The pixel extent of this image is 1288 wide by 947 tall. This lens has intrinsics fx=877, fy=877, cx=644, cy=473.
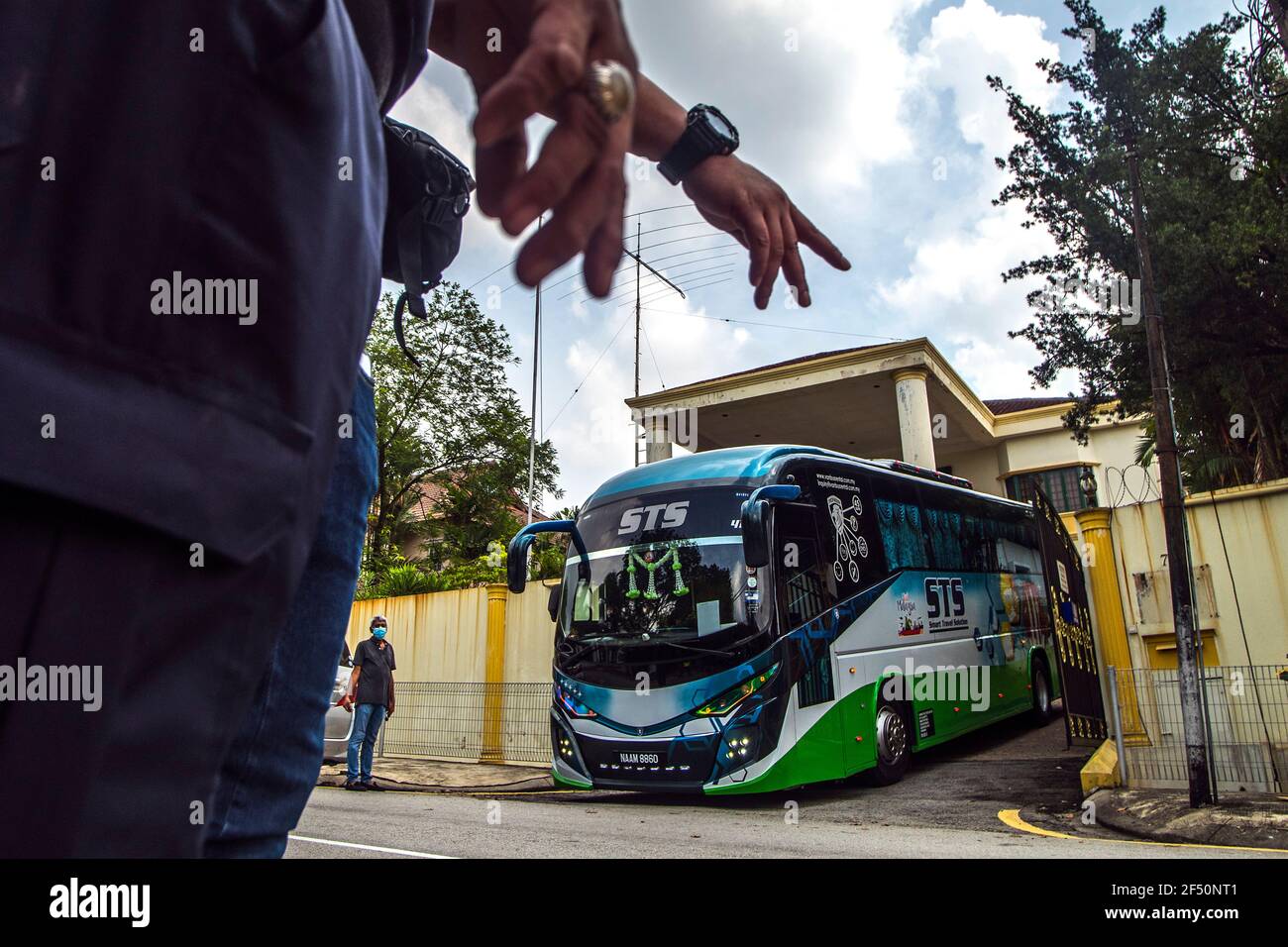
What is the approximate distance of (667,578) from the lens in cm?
858

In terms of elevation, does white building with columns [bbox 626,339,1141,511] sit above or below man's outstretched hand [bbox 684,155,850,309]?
above

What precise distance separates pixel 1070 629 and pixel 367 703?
25.9 ft

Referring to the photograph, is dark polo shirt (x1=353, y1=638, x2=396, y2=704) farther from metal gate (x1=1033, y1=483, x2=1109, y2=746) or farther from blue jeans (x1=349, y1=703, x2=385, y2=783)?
metal gate (x1=1033, y1=483, x2=1109, y2=746)

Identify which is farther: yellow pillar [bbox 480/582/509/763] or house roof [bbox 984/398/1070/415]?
house roof [bbox 984/398/1070/415]

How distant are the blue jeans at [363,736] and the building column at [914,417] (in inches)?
392

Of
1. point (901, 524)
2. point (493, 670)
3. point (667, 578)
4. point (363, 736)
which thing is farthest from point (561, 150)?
point (493, 670)

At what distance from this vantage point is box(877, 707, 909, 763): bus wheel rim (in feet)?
29.9

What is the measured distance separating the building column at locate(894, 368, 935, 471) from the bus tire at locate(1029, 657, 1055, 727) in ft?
12.6

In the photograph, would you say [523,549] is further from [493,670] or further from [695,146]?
[695,146]

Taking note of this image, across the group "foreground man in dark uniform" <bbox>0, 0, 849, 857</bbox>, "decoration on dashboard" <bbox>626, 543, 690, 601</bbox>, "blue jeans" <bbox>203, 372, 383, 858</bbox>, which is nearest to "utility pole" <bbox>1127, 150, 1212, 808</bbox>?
"decoration on dashboard" <bbox>626, 543, 690, 601</bbox>

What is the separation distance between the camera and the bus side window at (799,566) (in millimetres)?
8398

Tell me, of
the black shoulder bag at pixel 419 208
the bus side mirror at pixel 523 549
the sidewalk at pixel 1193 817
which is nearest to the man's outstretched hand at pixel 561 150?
the black shoulder bag at pixel 419 208
